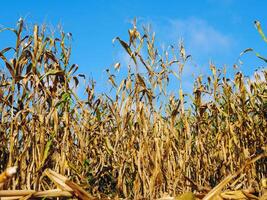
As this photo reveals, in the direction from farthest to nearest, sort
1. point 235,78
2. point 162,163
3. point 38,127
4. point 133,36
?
point 235,78
point 133,36
point 162,163
point 38,127

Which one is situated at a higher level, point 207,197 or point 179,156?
point 179,156

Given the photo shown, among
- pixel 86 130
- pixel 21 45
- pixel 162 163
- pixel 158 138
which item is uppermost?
pixel 21 45

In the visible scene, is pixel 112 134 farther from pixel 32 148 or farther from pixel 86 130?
pixel 32 148

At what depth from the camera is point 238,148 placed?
4480 millimetres

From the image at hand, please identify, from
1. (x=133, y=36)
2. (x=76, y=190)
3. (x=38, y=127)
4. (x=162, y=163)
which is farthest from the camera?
(x=133, y=36)

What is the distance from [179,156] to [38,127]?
1.53 metres

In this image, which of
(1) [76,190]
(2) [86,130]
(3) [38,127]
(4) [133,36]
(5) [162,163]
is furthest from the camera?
(2) [86,130]

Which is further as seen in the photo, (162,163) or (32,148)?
(162,163)

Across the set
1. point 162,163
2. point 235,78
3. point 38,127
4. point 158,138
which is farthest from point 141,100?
point 235,78

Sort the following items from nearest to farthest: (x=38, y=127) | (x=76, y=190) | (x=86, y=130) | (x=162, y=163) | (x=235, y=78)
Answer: (x=76, y=190)
(x=38, y=127)
(x=162, y=163)
(x=86, y=130)
(x=235, y=78)

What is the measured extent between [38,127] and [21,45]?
70 centimetres

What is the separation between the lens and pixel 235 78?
16.5 feet

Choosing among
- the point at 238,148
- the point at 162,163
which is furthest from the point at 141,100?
the point at 238,148

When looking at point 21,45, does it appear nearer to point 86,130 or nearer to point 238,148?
point 86,130
